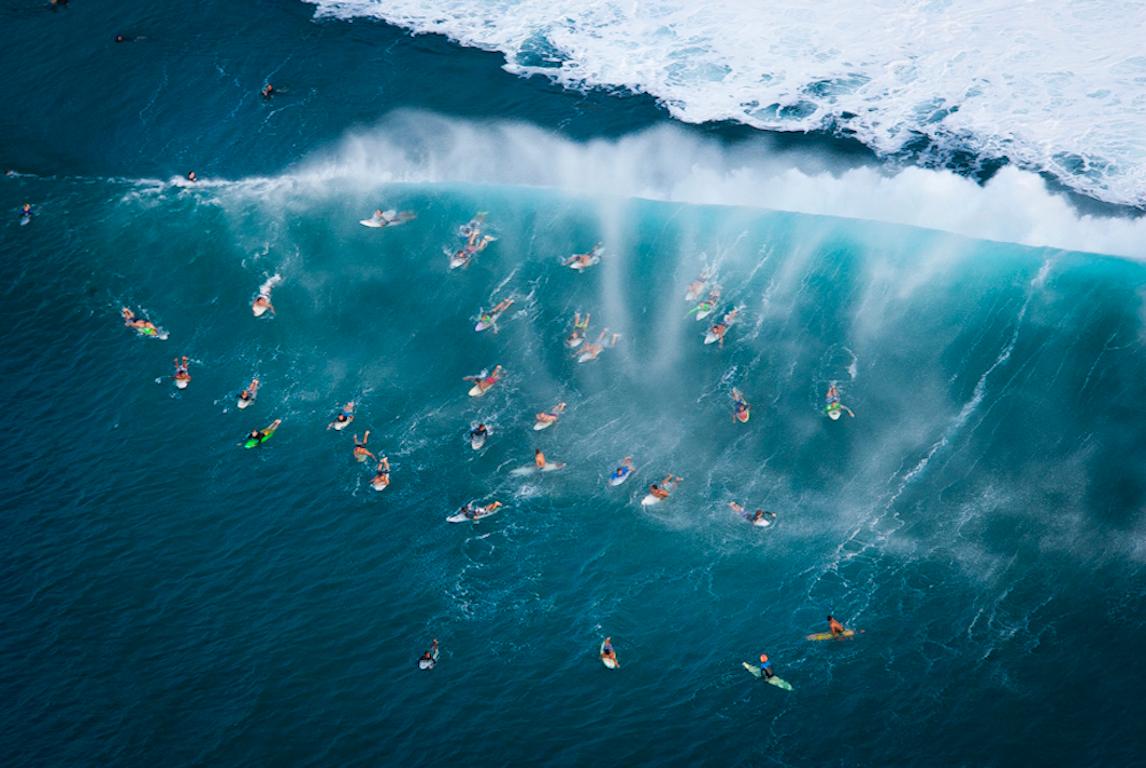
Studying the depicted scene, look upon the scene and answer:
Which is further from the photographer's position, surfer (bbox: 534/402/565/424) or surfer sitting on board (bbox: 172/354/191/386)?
surfer sitting on board (bbox: 172/354/191/386)

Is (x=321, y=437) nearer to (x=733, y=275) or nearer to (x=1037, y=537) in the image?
(x=733, y=275)

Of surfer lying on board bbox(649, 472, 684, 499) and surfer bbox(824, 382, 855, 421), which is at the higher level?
surfer bbox(824, 382, 855, 421)

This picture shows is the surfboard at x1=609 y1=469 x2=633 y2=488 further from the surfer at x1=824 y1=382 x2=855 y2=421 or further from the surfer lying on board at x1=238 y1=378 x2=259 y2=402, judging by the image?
the surfer lying on board at x1=238 y1=378 x2=259 y2=402

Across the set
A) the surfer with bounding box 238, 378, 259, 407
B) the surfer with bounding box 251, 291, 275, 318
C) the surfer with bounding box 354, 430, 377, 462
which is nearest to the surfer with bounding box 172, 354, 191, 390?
the surfer with bounding box 238, 378, 259, 407

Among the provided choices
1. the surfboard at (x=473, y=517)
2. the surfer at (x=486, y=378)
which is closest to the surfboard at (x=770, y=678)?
the surfboard at (x=473, y=517)

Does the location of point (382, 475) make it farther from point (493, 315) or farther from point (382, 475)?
point (493, 315)

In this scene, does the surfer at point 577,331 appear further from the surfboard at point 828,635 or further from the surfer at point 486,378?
the surfboard at point 828,635

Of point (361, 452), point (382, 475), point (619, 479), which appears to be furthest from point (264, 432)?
point (619, 479)
